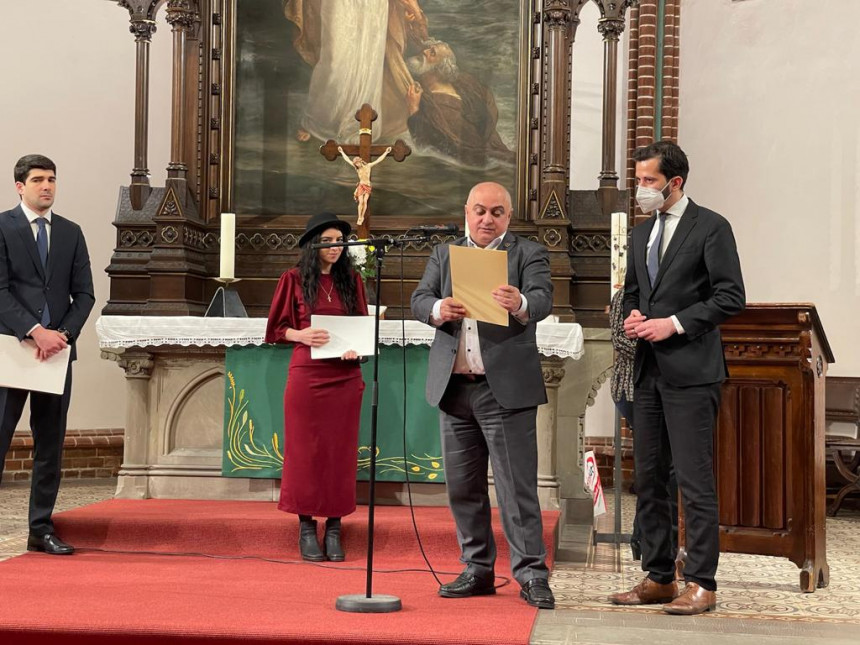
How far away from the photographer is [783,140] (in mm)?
9836

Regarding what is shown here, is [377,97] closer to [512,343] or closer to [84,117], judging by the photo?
[84,117]

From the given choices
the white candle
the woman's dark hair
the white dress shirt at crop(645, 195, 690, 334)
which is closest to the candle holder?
the white candle

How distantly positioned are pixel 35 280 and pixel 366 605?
2.63 metres

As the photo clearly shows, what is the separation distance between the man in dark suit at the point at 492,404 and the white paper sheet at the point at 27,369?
6.73ft

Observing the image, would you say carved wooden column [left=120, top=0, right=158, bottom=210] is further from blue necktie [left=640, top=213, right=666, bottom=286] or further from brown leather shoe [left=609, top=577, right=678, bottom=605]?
brown leather shoe [left=609, top=577, right=678, bottom=605]

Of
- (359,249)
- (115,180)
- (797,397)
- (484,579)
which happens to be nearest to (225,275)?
(359,249)

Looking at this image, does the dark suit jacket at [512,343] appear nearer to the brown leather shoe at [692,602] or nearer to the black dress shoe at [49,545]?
the brown leather shoe at [692,602]

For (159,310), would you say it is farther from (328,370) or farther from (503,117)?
(503,117)

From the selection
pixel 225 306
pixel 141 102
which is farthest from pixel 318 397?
pixel 141 102

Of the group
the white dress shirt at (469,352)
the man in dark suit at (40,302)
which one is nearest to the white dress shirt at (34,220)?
the man in dark suit at (40,302)

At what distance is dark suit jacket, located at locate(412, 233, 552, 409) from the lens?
4379 millimetres

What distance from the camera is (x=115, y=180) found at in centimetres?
1011

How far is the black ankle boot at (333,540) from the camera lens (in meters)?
5.42

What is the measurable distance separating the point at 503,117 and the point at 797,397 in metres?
3.46
